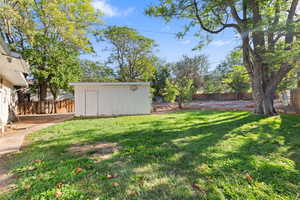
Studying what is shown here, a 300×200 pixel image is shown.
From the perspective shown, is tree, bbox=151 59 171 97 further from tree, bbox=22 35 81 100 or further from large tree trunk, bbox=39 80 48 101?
large tree trunk, bbox=39 80 48 101

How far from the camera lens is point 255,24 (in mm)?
4766

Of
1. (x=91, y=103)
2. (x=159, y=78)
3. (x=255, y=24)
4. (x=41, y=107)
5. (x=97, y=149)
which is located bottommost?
(x=97, y=149)

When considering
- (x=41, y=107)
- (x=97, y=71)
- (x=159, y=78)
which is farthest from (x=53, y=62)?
(x=159, y=78)

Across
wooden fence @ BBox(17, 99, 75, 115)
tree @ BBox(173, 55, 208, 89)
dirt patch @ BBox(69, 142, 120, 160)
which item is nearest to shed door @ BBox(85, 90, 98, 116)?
dirt patch @ BBox(69, 142, 120, 160)

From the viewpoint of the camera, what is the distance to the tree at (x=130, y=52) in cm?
1416

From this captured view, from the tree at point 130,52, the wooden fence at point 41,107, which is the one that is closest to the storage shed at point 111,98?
the wooden fence at point 41,107

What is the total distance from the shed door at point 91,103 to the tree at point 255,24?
19.7 ft

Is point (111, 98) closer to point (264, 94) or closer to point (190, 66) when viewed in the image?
point (264, 94)

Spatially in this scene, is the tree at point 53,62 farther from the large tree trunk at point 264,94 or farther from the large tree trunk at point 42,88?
the large tree trunk at point 264,94

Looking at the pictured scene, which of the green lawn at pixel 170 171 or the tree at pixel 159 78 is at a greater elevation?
the tree at pixel 159 78

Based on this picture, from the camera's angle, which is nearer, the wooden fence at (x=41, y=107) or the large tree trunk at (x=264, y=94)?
the large tree trunk at (x=264, y=94)

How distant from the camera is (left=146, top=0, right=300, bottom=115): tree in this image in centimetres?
489

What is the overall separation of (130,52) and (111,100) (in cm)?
845

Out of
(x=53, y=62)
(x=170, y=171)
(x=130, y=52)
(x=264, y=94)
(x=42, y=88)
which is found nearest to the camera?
(x=170, y=171)
